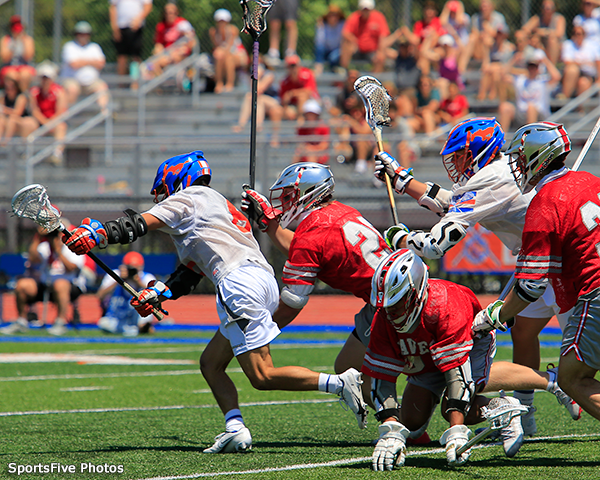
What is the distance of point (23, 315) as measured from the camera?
525 inches

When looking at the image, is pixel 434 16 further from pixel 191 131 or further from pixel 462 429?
pixel 462 429

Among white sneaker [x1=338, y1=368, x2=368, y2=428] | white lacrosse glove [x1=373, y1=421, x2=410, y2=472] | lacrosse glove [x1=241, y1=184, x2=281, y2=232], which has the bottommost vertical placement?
white lacrosse glove [x1=373, y1=421, x2=410, y2=472]

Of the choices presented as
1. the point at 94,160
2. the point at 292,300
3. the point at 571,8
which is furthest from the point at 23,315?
the point at 571,8

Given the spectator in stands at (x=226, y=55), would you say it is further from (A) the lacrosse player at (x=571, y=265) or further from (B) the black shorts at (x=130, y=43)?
(A) the lacrosse player at (x=571, y=265)

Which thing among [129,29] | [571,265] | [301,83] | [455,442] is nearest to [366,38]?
[301,83]

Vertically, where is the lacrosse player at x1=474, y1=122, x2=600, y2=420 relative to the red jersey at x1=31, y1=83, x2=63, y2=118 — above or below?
below

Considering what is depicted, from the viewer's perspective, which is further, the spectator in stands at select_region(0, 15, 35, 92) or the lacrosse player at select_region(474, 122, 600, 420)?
the spectator in stands at select_region(0, 15, 35, 92)

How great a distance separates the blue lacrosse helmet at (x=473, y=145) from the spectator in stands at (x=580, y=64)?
38.1 ft

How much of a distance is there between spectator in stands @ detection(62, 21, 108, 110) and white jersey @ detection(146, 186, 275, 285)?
1413 centimetres

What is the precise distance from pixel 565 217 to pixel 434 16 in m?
14.5

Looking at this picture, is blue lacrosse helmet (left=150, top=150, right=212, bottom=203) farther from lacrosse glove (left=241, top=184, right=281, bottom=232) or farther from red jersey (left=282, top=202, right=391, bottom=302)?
red jersey (left=282, top=202, right=391, bottom=302)

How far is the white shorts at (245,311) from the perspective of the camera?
5332mm

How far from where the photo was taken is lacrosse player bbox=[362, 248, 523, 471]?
4668 mm

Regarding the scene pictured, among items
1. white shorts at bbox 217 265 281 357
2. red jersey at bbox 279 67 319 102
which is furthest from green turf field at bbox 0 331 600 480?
red jersey at bbox 279 67 319 102
